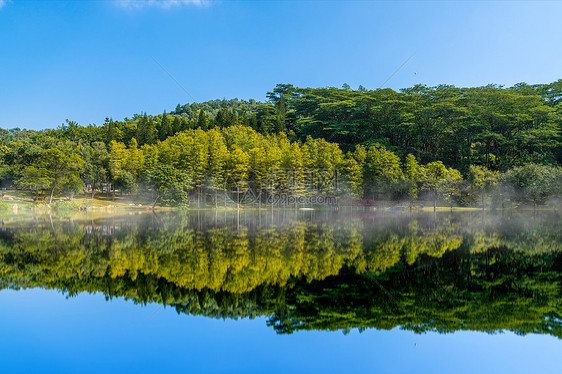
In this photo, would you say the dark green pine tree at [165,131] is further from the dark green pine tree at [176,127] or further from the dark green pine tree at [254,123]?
the dark green pine tree at [254,123]

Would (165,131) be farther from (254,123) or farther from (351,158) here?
(351,158)

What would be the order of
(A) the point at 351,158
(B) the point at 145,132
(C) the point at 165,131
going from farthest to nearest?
(C) the point at 165,131 → (B) the point at 145,132 → (A) the point at 351,158

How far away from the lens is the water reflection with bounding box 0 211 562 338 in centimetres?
581

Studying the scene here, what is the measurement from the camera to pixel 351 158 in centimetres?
4606

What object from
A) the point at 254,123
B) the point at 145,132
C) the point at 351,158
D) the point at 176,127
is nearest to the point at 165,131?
the point at 176,127

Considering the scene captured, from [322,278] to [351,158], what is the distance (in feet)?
130

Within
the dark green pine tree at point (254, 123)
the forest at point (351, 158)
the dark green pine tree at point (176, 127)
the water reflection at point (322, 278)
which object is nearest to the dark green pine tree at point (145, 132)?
the forest at point (351, 158)

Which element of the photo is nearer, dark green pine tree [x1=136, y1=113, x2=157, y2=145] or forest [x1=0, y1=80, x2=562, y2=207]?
forest [x1=0, y1=80, x2=562, y2=207]

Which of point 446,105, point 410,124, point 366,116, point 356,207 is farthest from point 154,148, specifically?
point 446,105

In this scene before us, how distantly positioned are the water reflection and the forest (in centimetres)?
2786

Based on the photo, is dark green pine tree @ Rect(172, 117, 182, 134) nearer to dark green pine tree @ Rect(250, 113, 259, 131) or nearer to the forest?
the forest

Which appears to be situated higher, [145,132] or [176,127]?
[176,127]

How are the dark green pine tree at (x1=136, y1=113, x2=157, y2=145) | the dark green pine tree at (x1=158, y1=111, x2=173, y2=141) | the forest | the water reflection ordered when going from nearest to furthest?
the water reflection → the forest → the dark green pine tree at (x1=136, y1=113, x2=157, y2=145) → the dark green pine tree at (x1=158, y1=111, x2=173, y2=141)

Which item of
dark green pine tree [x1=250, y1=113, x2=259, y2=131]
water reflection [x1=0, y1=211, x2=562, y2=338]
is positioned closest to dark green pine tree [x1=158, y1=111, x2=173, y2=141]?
dark green pine tree [x1=250, y1=113, x2=259, y2=131]
